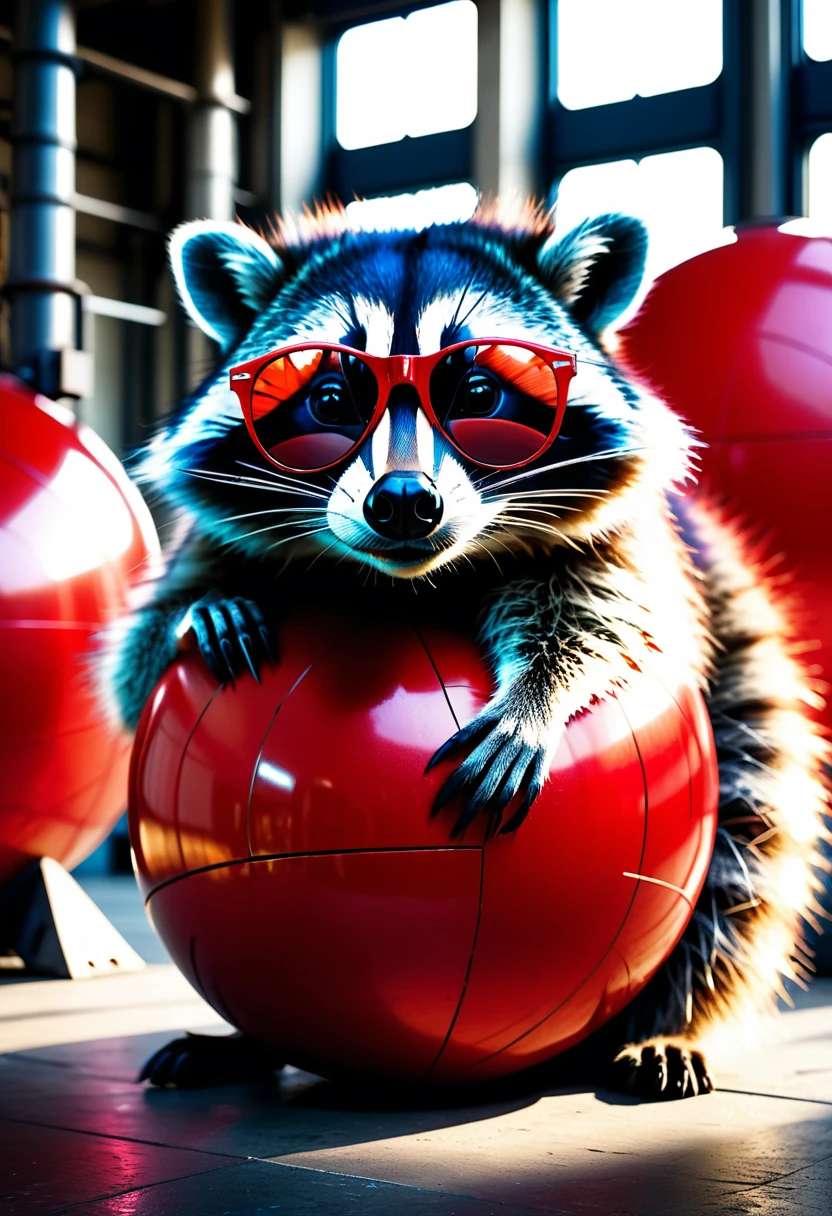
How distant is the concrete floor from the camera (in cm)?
224

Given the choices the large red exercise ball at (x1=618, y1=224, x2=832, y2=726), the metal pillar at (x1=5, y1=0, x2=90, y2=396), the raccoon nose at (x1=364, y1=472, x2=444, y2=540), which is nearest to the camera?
the raccoon nose at (x1=364, y1=472, x2=444, y2=540)

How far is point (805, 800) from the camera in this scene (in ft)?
10.6

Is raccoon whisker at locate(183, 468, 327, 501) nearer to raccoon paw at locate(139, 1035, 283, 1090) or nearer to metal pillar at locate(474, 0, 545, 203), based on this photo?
raccoon paw at locate(139, 1035, 283, 1090)

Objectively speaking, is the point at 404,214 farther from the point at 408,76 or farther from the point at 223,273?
the point at 408,76

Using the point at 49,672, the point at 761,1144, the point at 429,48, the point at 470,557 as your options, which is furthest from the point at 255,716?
the point at 429,48

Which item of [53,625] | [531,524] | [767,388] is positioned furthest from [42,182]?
[531,524]

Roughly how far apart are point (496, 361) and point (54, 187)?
9.08 meters

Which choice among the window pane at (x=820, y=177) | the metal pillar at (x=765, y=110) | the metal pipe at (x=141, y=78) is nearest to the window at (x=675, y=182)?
the metal pillar at (x=765, y=110)

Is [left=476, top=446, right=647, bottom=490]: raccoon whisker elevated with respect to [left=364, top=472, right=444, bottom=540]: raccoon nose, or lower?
elevated

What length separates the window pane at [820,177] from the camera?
1074cm

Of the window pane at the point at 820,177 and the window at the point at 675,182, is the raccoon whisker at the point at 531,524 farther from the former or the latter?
the window pane at the point at 820,177

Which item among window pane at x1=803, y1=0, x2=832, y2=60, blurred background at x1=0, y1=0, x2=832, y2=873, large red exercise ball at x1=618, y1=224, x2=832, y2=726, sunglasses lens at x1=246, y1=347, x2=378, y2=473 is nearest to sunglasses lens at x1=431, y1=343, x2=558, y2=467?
sunglasses lens at x1=246, y1=347, x2=378, y2=473

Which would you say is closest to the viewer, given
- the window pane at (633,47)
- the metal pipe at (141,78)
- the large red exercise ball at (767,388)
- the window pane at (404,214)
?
the window pane at (404,214)

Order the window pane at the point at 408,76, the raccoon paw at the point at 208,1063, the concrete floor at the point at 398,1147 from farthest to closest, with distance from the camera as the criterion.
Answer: the window pane at the point at 408,76
the raccoon paw at the point at 208,1063
the concrete floor at the point at 398,1147
